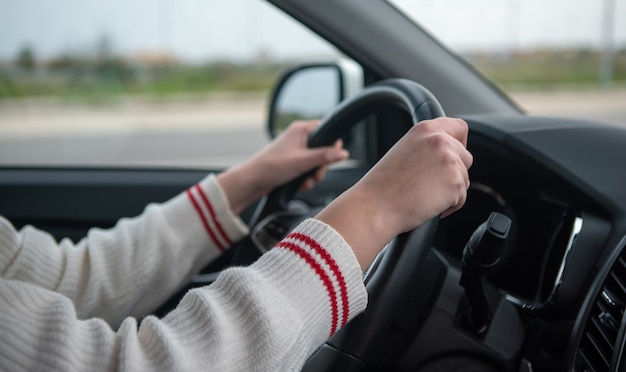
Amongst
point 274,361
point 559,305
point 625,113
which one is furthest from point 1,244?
point 625,113

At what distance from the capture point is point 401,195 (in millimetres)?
755

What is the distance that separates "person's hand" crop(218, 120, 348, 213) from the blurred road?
1.42 ft

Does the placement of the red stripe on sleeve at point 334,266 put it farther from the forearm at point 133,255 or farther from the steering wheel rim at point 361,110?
the forearm at point 133,255

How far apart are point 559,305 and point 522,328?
2.8 inches

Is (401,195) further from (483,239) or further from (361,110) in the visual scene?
(361,110)

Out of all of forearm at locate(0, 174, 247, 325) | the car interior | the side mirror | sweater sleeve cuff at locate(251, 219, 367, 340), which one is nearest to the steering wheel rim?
the car interior

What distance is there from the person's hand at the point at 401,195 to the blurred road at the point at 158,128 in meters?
0.59

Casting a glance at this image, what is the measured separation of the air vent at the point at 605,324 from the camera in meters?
0.83

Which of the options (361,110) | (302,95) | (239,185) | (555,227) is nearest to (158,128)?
(302,95)

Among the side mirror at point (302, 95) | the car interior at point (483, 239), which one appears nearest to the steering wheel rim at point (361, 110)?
the car interior at point (483, 239)

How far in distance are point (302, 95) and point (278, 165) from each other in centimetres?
51

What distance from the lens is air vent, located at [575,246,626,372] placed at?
2.71 ft

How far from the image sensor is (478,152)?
41.9 inches

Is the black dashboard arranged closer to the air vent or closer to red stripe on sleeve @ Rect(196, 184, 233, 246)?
the air vent
